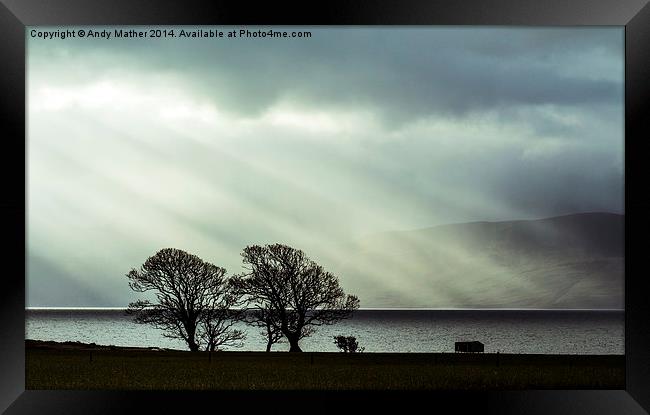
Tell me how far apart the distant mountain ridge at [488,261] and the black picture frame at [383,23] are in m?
34.7

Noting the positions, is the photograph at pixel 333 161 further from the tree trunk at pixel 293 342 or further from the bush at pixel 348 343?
the tree trunk at pixel 293 342

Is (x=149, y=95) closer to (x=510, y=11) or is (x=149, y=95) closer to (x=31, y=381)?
(x=31, y=381)

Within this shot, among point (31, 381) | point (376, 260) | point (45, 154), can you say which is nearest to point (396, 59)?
point (376, 260)

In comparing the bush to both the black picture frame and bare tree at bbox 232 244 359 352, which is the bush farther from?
the black picture frame

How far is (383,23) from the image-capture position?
5.26 meters

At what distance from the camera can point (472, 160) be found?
37125 millimetres

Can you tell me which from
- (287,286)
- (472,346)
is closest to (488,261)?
(472,346)

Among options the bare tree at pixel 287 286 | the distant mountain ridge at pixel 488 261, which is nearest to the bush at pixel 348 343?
the bare tree at pixel 287 286

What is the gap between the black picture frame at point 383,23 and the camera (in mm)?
5180

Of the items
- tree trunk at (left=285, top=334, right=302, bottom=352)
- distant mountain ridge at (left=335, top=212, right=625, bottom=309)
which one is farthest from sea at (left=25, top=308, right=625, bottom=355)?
tree trunk at (left=285, top=334, right=302, bottom=352)

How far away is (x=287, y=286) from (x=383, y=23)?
53.4 ft

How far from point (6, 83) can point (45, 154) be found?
111 feet

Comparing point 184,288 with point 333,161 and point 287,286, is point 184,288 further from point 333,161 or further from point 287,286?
point 333,161

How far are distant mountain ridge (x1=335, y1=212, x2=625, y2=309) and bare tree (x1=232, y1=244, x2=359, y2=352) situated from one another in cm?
1889
